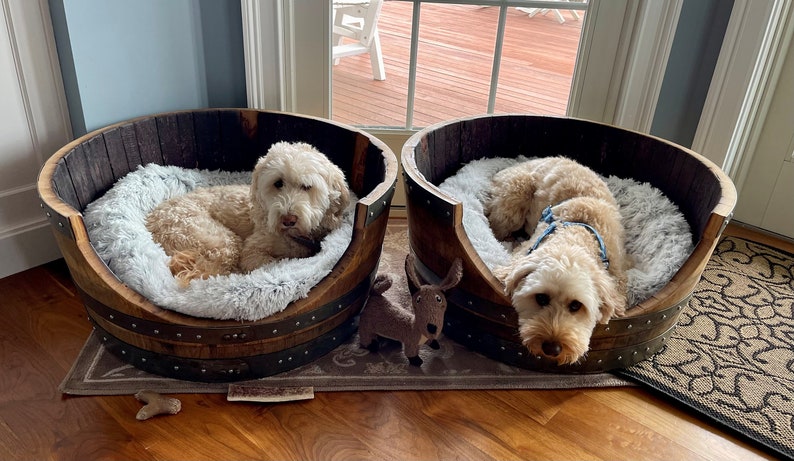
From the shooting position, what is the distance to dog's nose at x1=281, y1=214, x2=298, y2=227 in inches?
72.9

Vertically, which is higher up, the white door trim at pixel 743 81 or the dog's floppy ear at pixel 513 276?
the white door trim at pixel 743 81

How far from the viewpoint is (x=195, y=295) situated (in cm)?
160

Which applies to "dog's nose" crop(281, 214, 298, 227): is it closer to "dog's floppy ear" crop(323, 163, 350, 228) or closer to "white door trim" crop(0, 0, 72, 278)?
"dog's floppy ear" crop(323, 163, 350, 228)

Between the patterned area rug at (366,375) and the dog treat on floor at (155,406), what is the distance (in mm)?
48

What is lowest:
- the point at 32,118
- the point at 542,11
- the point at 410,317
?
the point at 410,317

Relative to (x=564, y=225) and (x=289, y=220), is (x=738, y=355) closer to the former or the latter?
(x=564, y=225)

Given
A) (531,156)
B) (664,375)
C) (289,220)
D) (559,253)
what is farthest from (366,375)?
(531,156)

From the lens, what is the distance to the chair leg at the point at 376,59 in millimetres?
2676

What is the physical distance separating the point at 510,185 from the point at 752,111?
1300 millimetres

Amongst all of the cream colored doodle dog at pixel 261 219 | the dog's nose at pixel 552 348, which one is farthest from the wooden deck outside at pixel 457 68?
the dog's nose at pixel 552 348

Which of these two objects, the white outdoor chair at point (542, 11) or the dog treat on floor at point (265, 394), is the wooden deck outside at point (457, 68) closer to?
the white outdoor chair at point (542, 11)

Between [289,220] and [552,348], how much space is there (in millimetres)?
898

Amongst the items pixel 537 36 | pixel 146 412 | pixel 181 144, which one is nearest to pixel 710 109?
pixel 537 36

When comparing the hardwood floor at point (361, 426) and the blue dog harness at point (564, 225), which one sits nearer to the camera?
the hardwood floor at point (361, 426)
